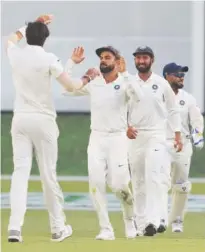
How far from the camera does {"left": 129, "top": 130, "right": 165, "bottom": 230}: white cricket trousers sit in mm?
11242

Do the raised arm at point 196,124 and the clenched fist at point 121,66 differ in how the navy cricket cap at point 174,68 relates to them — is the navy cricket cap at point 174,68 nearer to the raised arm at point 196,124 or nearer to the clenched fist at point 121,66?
the raised arm at point 196,124

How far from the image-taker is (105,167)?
10.7m

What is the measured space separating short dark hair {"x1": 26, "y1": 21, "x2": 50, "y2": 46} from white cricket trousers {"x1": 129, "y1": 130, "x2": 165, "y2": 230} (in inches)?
70.0

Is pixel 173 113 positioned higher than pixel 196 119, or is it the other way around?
pixel 173 113

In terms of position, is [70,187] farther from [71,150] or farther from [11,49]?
[11,49]

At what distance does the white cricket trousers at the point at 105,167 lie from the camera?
1065cm

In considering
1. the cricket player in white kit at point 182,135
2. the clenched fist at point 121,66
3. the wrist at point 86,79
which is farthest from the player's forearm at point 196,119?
the wrist at point 86,79

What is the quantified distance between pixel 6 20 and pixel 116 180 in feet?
44.9

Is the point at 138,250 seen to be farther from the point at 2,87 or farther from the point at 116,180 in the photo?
the point at 2,87

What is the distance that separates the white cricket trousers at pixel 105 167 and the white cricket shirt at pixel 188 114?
1739mm

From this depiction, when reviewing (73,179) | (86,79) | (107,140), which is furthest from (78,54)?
(73,179)

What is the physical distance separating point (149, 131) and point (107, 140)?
2.68 feet

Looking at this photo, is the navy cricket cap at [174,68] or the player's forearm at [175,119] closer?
the player's forearm at [175,119]

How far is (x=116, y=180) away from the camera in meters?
10.7
